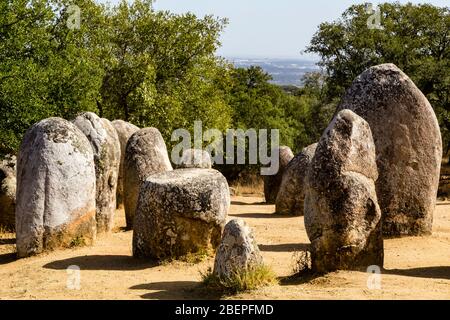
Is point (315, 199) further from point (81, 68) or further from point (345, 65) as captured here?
point (345, 65)

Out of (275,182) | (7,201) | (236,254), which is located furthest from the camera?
(275,182)

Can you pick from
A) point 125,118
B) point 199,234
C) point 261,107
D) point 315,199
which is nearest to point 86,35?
point 125,118

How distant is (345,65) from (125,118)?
1283 centimetres

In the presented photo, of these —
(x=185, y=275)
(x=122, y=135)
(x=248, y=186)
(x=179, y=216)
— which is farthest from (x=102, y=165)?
(x=248, y=186)

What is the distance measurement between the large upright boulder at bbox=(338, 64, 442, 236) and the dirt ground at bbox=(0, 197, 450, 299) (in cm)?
55

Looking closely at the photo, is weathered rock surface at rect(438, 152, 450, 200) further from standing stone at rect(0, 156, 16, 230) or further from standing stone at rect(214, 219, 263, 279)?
standing stone at rect(214, 219, 263, 279)

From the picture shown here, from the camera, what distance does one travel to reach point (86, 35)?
89.4 feet

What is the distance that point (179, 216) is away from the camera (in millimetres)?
11758

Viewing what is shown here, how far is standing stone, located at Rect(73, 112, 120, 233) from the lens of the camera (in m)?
15.0

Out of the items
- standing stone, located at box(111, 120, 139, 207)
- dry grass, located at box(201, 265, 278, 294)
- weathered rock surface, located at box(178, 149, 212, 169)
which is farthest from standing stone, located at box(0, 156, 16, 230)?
dry grass, located at box(201, 265, 278, 294)

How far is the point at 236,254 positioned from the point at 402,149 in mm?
6185

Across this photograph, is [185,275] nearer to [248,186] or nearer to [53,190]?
[53,190]

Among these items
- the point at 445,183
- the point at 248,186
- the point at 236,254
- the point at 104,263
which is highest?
the point at 236,254

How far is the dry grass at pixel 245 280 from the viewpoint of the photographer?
925 centimetres
